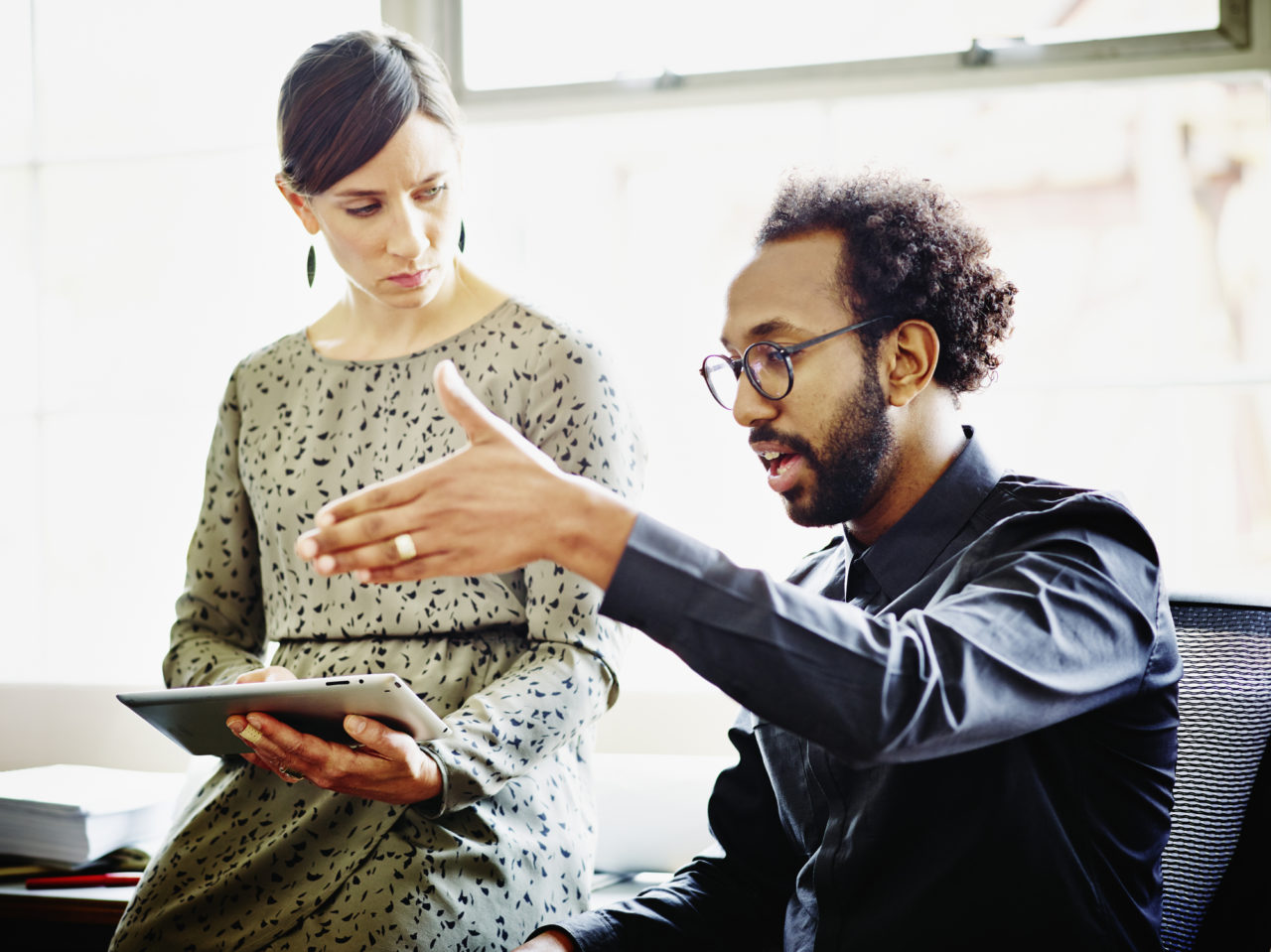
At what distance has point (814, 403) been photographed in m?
1.17

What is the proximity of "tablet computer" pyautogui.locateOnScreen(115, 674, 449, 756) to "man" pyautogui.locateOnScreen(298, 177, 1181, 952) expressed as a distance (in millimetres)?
286

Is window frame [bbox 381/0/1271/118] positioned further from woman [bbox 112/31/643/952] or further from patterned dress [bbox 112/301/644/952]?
patterned dress [bbox 112/301/644/952]

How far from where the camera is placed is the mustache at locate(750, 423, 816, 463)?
1.19 metres

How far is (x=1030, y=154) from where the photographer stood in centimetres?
222

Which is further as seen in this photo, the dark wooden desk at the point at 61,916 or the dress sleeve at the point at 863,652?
the dark wooden desk at the point at 61,916

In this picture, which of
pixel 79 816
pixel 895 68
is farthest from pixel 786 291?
pixel 79 816

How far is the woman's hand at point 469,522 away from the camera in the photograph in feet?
2.61

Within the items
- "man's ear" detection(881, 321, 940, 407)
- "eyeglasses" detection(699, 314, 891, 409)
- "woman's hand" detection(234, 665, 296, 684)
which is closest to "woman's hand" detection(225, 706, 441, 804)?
"woman's hand" detection(234, 665, 296, 684)

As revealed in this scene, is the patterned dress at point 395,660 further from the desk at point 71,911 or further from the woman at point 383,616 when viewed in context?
the desk at point 71,911

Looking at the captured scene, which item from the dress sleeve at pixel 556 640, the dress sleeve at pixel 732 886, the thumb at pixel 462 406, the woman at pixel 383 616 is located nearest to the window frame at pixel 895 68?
the woman at pixel 383 616

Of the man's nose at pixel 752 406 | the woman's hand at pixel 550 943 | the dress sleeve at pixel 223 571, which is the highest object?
the man's nose at pixel 752 406

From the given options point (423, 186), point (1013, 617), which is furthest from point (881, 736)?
point (423, 186)

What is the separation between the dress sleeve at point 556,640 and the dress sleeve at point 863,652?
21.0 inches

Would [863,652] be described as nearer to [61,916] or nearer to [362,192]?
[362,192]
